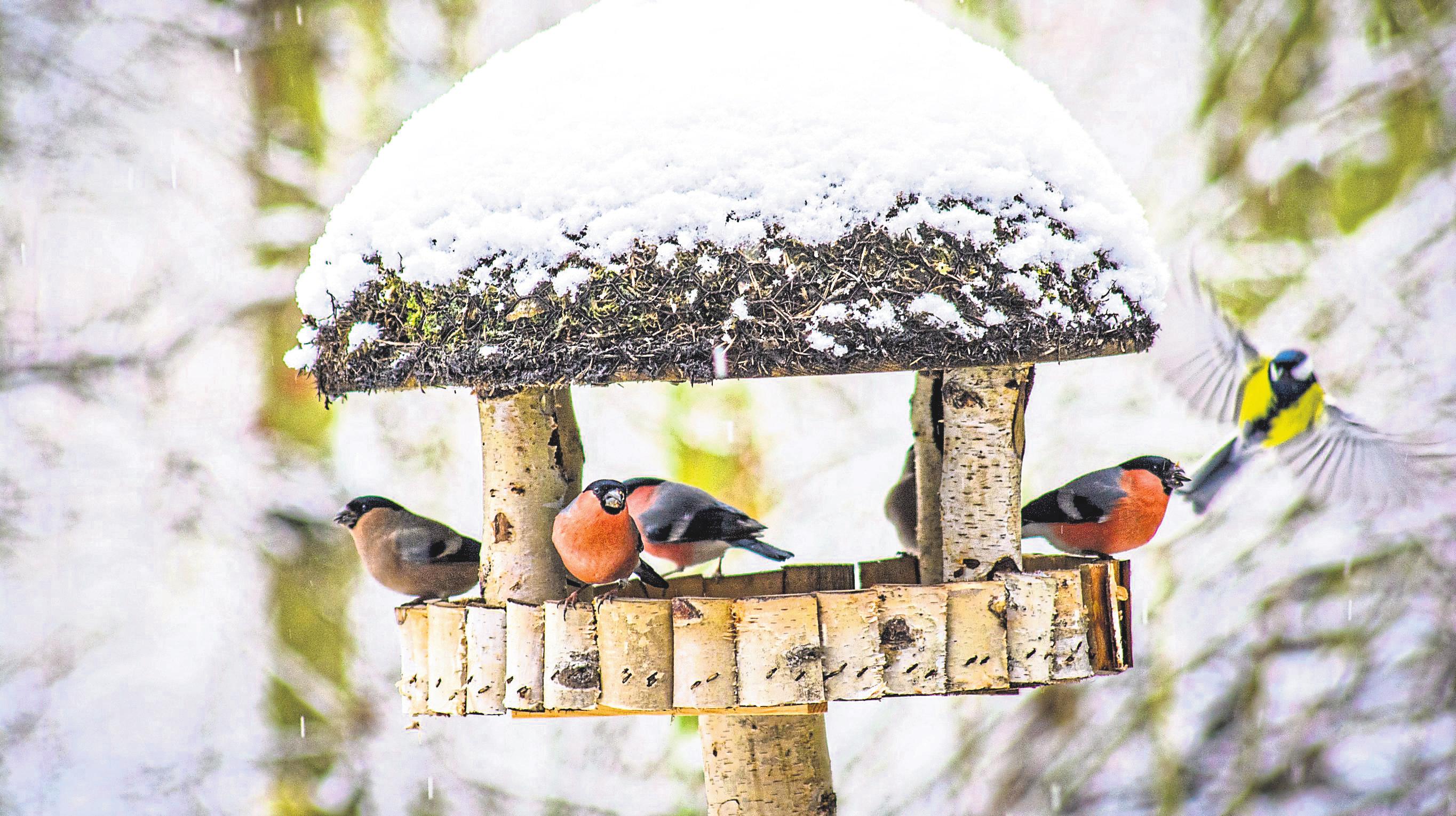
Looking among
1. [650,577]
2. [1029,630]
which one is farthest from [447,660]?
[1029,630]

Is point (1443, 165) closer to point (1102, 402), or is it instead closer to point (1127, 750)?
point (1102, 402)

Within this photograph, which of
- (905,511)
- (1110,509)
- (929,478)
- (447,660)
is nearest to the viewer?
(447,660)

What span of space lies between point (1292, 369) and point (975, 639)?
1.52 meters

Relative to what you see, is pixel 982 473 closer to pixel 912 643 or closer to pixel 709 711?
pixel 912 643

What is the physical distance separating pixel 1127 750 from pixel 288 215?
4.07m

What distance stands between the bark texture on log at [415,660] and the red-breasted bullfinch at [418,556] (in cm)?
31

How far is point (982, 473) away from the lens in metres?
2.51

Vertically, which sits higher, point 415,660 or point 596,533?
point 596,533

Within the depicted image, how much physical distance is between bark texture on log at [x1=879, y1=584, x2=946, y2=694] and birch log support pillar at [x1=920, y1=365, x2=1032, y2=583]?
0.32 metres

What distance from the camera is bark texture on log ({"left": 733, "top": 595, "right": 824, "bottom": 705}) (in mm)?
2141

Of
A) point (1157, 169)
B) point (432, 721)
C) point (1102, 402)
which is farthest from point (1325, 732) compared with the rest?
point (432, 721)

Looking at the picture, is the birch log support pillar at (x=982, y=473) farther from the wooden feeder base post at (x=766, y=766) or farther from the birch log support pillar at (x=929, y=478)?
the wooden feeder base post at (x=766, y=766)

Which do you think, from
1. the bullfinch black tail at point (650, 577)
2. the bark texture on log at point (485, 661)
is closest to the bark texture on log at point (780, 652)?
the bark texture on log at point (485, 661)

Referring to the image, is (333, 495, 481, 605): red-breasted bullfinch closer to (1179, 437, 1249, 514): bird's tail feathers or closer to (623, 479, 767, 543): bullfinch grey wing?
(623, 479, 767, 543): bullfinch grey wing
